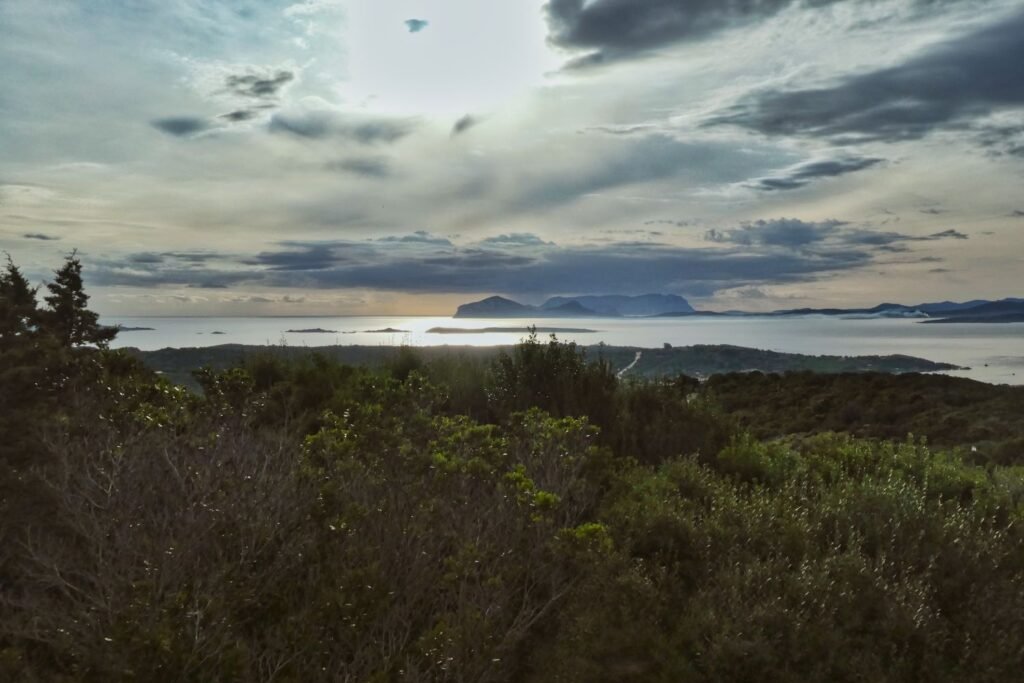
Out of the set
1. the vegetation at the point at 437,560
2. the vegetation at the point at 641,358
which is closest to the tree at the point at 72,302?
the vegetation at the point at 641,358

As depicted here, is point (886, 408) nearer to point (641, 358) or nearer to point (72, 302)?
point (641, 358)

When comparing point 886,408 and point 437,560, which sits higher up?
point 886,408

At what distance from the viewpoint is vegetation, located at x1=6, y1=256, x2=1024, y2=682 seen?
13.1ft

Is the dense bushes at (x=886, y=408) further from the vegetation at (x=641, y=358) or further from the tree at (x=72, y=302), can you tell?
the tree at (x=72, y=302)

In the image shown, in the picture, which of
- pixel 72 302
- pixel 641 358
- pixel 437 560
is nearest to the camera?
pixel 437 560

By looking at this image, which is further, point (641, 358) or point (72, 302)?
point (641, 358)

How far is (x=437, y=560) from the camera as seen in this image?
16.4ft

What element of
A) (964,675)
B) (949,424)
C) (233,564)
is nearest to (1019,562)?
(964,675)

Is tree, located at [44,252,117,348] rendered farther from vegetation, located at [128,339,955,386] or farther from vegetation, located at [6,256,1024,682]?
vegetation, located at [6,256,1024,682]

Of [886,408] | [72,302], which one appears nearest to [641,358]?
[886,408]

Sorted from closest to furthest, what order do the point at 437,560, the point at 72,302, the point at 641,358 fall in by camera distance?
the point at 437,560, the point at 72,302, the point at 641,358

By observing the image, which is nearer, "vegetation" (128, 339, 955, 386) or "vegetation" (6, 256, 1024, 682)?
"vegetation" (6, 256, 1024, 682)

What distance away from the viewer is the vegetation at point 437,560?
3.98m

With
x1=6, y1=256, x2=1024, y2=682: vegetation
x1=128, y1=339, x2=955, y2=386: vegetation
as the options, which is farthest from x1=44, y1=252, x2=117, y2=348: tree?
x1=6, y1=256, x2=1024, y2=682: vegetation
